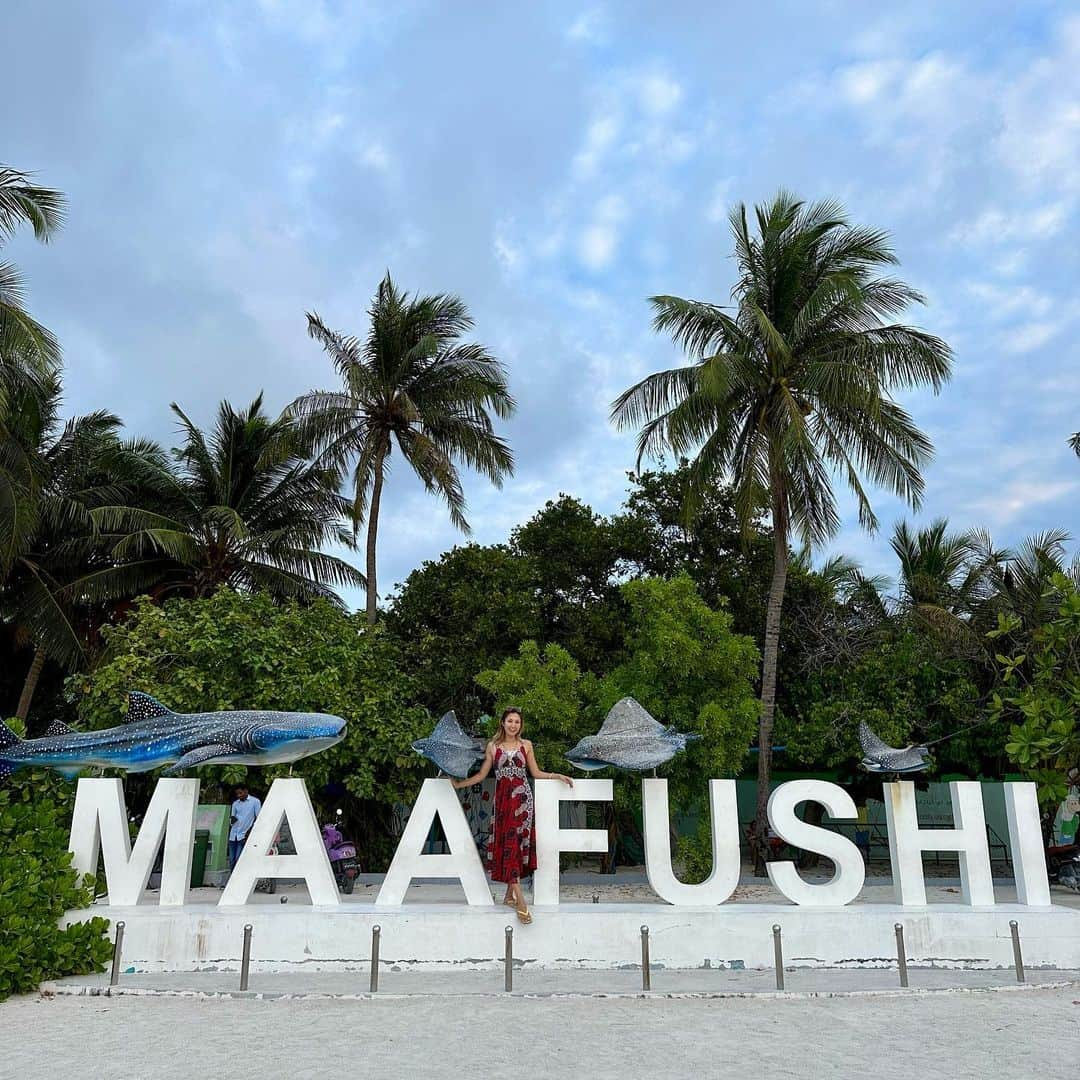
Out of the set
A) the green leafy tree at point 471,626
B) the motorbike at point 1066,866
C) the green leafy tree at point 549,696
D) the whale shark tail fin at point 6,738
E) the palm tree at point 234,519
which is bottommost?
the motorbike at point 1066,866

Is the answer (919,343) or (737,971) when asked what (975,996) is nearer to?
(737,971)

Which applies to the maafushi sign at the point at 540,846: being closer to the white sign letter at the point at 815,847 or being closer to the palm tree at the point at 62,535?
the white sign letter at the point at 815,847

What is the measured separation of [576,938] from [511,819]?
1268mm

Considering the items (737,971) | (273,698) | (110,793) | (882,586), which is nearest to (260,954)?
(110,793)

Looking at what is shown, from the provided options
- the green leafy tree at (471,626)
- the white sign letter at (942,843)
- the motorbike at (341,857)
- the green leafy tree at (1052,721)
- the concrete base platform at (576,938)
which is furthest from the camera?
the green leafy tree at (471,626)

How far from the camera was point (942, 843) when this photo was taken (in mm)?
9711

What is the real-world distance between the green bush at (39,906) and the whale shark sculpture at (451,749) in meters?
3.64

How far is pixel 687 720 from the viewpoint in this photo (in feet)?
53.5

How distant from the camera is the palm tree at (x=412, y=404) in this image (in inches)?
862

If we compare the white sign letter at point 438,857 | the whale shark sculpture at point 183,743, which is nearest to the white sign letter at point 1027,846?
the white sign letter at point 438,857

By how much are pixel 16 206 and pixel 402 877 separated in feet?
42.4

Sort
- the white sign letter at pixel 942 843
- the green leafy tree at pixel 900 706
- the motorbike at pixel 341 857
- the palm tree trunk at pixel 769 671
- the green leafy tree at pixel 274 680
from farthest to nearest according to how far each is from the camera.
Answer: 1. the green leafy tree at pixel 900 706
2. the palm tree trunk at pixel 769 671
3. the green leafy tree at pixel 274 680
4. the motorbike at pixel 341 857
5. the white sign letter at pixel 942 843

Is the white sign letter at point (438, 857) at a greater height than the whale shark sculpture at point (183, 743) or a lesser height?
lesser

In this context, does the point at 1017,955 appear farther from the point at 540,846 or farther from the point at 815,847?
the point at 540,846
